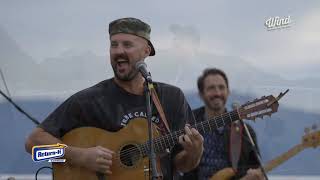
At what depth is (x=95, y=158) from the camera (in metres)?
3.04

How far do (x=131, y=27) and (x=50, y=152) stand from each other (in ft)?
2.43

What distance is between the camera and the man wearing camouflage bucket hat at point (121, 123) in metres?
3.09

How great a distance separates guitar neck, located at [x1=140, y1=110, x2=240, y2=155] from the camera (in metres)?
3.09

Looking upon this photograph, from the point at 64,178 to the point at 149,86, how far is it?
735 mm

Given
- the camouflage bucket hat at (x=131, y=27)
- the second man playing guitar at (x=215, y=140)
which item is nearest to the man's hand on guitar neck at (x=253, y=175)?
the second man playing guitar at (x=215, y=140)

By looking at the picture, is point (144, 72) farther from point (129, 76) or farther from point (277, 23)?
point (277, 23)

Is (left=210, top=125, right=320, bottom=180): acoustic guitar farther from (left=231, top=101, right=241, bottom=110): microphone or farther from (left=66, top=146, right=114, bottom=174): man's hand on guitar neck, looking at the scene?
(left=66, top=146, right=114, bottom=174): man's hand on guitar neck

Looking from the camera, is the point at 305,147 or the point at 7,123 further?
the point at 7,123

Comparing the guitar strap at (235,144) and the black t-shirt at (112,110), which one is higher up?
the black t-shirt at (112,110)

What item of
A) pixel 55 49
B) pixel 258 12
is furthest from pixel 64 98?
pixel 258 12

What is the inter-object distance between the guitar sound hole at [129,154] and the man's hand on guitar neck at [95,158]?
60mm

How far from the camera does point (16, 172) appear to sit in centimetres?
350

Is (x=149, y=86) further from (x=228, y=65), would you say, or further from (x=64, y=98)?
(x=64, y=98)

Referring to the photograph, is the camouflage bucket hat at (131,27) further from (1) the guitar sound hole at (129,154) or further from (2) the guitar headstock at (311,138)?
(2) the guitar headstock at (311,138)
